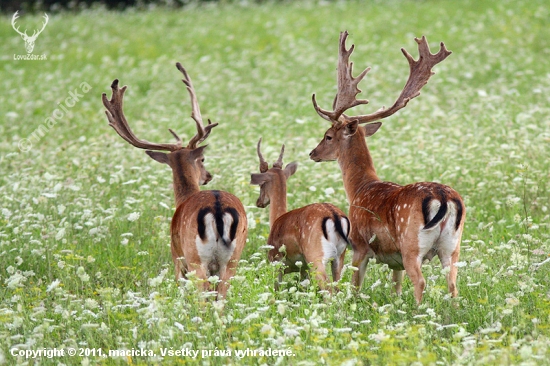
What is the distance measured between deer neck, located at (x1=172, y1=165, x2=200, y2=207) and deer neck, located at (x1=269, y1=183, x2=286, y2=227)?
2.16 feet

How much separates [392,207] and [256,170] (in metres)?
3.39

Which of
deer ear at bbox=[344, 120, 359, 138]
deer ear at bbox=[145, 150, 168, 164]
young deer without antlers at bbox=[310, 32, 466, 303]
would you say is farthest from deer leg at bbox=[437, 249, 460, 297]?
deer ear at bbox=[145, 150, 168, 164]

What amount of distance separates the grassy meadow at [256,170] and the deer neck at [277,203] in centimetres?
41

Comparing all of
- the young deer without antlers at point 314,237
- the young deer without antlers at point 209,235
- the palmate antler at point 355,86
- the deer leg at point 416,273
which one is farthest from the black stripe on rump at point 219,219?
the palmate antler at point 355,86

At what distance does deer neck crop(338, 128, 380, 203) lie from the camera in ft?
24.2

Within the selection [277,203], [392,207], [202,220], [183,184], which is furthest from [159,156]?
[392,207]

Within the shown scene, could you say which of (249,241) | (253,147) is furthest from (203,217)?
(253,147)

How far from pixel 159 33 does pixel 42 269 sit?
1542 cm

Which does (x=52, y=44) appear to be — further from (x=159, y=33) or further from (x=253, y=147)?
(x=253, y=147)

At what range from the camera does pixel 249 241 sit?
793cm

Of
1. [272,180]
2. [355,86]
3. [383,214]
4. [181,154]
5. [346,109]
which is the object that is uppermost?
[355,86]

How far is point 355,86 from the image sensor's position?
779cm

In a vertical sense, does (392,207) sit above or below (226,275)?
above

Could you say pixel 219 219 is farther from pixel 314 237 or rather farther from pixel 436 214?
pixel 436 214
